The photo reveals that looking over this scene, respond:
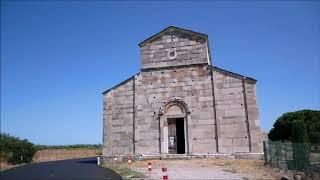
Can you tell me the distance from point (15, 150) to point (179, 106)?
61.4 feet

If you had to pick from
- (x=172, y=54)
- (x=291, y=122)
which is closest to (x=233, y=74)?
(x=172, y=54)

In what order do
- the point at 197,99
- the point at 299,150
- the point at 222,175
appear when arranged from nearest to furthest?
the point at 222,175, the point at 299,150, the point at 197,99

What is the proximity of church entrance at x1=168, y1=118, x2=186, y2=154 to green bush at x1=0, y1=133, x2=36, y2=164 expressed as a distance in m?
17.4

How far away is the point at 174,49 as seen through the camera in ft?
85.2

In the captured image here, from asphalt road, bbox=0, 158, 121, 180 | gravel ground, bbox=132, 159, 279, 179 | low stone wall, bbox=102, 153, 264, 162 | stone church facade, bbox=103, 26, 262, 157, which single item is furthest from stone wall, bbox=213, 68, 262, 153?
asphalt road, bbox=0, 158, 121, 180

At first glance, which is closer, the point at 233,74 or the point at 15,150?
the point at 233,74

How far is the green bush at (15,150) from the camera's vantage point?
3266 cm

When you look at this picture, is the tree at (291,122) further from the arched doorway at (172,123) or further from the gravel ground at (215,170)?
the gravel ground at (215,170)

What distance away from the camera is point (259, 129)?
22.7 m

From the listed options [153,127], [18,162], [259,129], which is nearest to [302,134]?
[259,129]

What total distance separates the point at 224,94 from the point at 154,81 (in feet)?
17.8

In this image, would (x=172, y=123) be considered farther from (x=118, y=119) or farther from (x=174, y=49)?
(x=174, y=49)

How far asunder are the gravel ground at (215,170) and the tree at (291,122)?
2622 centimetres

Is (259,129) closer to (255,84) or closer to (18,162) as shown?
(255,84)
